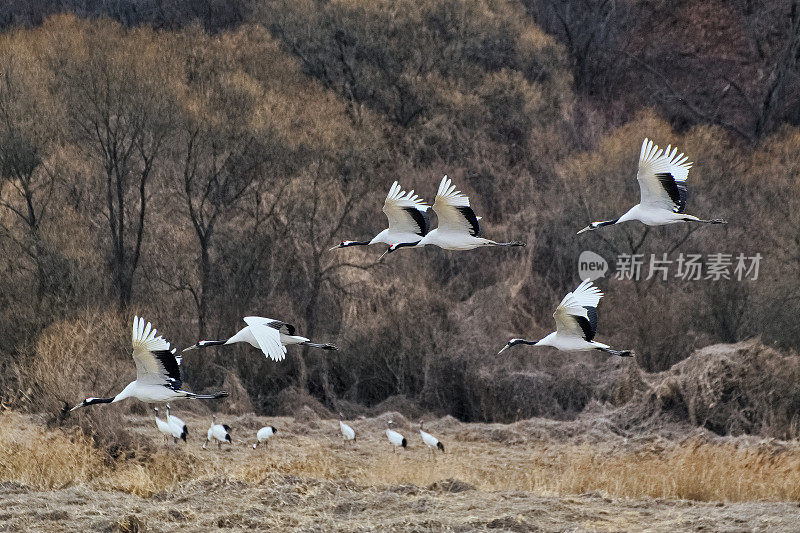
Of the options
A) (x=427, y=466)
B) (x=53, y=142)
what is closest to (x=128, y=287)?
(x=53, y=142)

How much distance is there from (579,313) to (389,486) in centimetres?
324

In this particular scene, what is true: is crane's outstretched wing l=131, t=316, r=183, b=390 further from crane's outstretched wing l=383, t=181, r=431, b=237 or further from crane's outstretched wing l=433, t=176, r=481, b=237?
crane's outstretched wing l=383, t=181, r=431, b=237

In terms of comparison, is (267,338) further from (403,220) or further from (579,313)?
(403,220)

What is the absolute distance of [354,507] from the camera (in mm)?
15141

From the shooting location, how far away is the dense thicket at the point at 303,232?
2972 centimetres

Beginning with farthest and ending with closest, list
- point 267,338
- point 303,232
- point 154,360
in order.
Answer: point 303,232, point 154,360, point 267,338

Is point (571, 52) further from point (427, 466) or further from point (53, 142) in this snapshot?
point (427, 466)

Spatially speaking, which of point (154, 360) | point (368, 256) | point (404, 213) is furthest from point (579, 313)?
point (368, 256)

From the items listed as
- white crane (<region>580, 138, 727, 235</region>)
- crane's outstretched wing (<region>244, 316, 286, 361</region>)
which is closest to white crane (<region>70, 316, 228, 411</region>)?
crane's outstretched wing (<region>244, 316, 286, 361</region>)

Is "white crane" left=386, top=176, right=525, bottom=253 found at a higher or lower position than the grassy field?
higher

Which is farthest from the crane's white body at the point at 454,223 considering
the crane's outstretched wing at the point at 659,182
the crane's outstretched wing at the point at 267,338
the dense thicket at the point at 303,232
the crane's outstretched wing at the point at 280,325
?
the dense thicket at the point at 303,232

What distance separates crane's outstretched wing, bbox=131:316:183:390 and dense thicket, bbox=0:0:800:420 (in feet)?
33.0

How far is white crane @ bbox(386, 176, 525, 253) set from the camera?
16.9m

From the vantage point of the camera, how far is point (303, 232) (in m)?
32.9
